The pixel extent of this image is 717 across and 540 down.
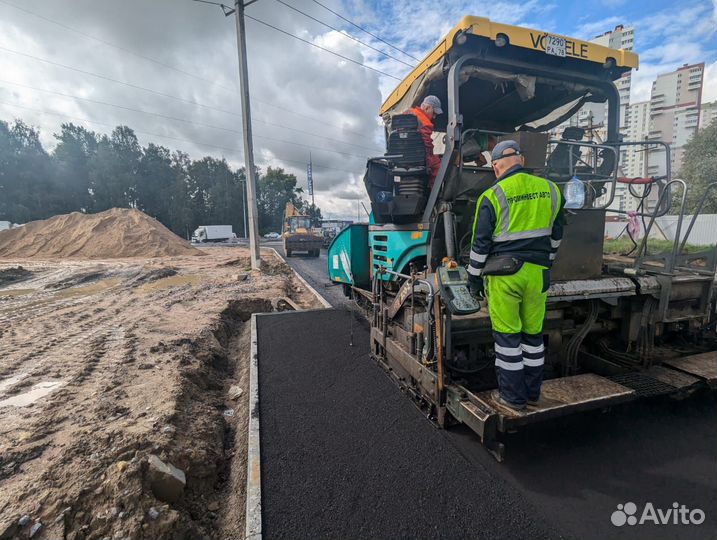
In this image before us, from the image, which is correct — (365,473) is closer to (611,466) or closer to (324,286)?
(611,466)

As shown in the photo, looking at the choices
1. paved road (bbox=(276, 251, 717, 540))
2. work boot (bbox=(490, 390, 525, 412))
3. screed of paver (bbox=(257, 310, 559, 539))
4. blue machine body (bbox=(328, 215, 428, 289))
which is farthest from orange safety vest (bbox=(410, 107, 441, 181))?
paved road (bbox=(276, 251, 717, 540))

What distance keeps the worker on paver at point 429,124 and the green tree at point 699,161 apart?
24888 millimetres

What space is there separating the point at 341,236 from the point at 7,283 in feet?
40.9

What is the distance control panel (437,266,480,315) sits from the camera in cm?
234

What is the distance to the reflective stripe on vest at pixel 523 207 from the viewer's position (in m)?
2.27

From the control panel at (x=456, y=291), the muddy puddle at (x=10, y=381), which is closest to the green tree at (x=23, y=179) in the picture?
the muddy puddle at (x=10, y=381)

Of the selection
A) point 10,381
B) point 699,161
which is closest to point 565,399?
point 10,381

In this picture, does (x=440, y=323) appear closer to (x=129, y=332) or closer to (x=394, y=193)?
(x=394, y=193)

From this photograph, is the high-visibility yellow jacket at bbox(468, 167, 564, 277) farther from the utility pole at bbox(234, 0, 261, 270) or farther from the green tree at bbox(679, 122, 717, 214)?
the green tree at bbox(679, 122, 717, 214)

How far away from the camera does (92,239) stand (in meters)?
20.6

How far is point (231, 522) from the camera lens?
2094mm

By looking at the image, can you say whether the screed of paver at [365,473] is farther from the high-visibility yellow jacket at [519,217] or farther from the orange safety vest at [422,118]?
the orange safety vest at [422,118]

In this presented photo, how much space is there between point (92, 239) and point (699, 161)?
38311 millimetres

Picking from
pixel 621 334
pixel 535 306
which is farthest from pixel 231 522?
pixel 621 334
